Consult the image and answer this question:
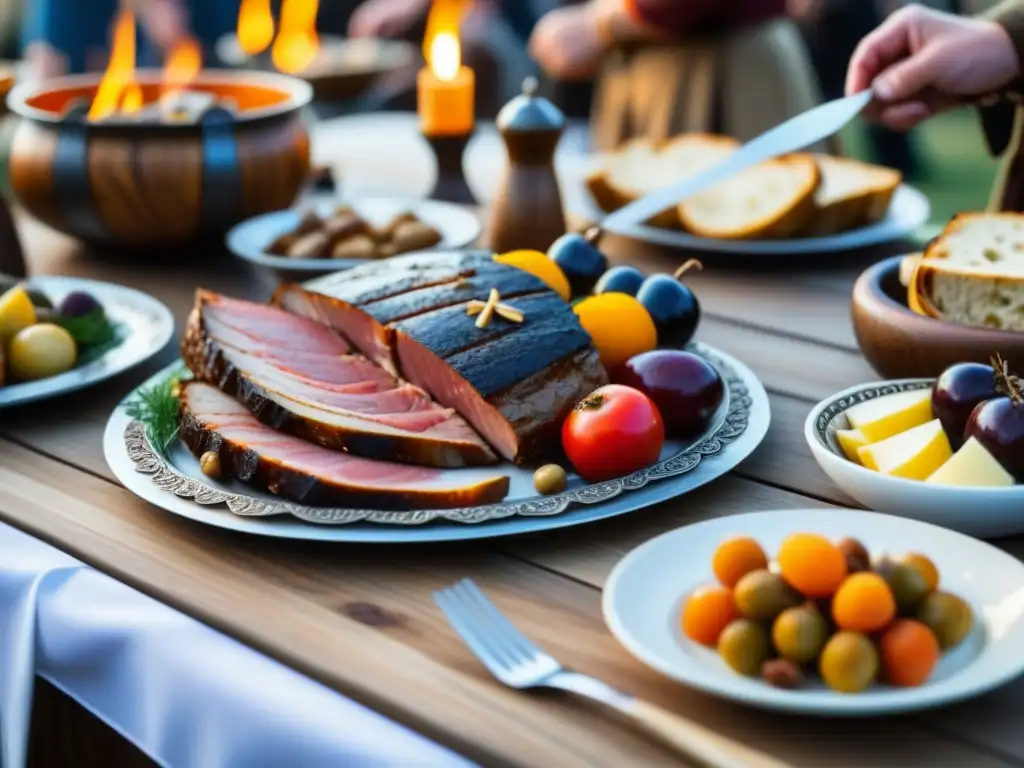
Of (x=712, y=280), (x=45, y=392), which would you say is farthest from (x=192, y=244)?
(x=712, y=280)

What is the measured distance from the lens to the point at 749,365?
65.6 inches

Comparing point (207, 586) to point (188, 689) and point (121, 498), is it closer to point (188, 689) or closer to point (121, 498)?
point (188, 689)

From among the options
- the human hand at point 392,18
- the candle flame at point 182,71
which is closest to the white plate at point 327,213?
the candle flame at point 182,71

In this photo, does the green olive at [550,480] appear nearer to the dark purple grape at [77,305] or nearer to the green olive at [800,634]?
the green olive at [800,634]

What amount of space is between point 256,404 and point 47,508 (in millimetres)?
240

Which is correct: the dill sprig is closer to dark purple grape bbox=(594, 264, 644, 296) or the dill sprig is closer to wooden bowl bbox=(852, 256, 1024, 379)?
dark purple grape bbox=(594, 264, 644, 296)

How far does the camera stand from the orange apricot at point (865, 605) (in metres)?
0.84

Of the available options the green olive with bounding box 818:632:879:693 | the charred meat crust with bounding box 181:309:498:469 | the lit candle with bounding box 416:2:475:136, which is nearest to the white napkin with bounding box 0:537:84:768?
the charred meat crust with bounding box 181:309:498:469

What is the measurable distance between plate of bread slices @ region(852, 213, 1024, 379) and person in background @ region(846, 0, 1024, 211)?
1.18 ft

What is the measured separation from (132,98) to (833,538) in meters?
1.87

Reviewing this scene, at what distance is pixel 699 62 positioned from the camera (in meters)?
3.57

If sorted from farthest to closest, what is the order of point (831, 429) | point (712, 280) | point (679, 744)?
point (712, 280), point (831, 429), point (679, 744)

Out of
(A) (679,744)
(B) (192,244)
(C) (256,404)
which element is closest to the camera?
(A) (679,744)

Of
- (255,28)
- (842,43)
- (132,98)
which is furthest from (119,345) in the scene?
(842,43)
